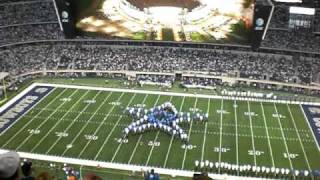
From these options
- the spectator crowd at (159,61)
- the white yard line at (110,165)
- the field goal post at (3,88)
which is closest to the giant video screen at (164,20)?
the spectator crowd at (159,61)

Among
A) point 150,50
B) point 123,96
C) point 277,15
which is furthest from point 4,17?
point 277,15

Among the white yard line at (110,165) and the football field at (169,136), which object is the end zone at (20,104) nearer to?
the football field at (169,136)

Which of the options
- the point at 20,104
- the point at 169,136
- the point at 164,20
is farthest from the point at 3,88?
the point at 164,20

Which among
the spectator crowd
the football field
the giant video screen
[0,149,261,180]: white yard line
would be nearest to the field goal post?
the football field

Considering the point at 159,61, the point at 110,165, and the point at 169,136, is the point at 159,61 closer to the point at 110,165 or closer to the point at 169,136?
the point at 169,136

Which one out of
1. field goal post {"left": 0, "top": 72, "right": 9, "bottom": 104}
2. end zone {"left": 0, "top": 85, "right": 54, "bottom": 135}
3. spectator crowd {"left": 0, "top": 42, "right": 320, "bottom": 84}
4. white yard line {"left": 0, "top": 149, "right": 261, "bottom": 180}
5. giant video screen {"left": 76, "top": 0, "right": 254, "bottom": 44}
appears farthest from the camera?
giant video screen {"left": 76, "top": 0, "right": 254, "bottom": 44}

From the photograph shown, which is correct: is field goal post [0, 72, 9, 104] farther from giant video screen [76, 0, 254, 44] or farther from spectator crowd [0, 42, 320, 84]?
giant video screen [76, 0, 254, 44]
